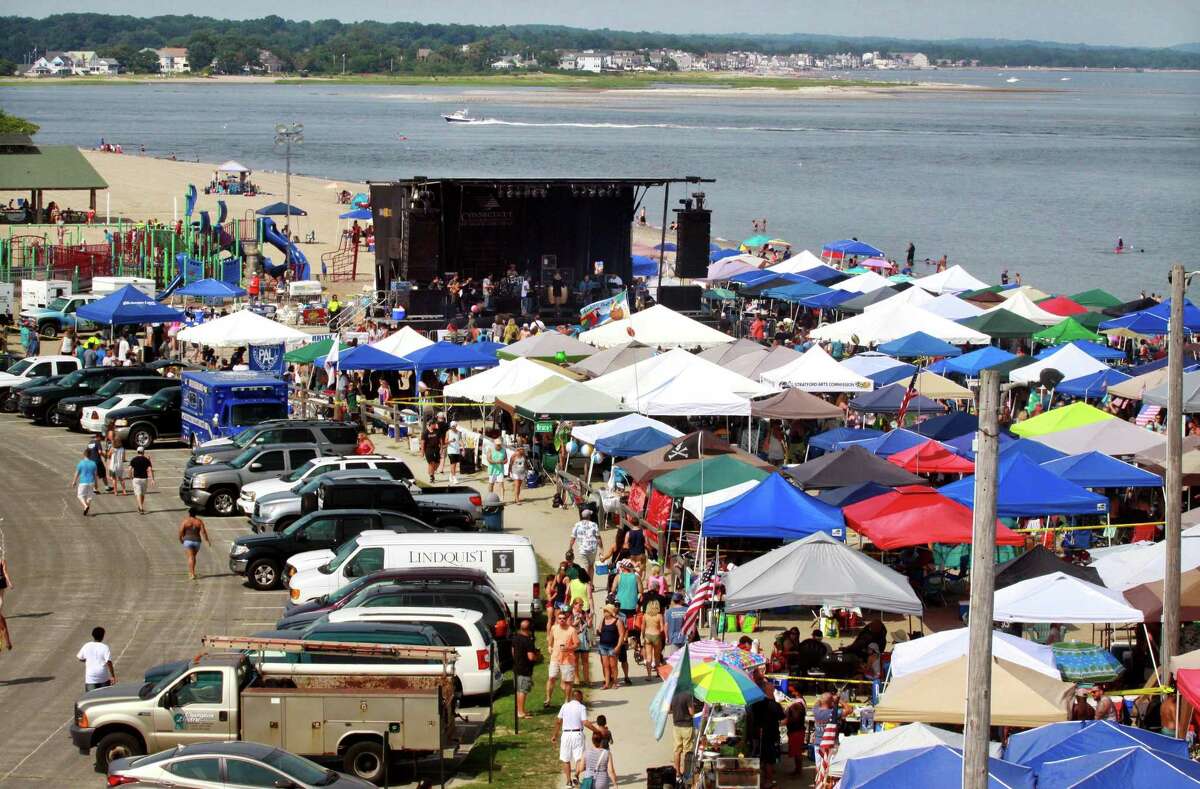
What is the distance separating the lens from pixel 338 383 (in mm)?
33594

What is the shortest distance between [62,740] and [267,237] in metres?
40.8

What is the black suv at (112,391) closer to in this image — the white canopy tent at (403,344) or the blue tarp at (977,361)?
the white canopy tent at (403,344)

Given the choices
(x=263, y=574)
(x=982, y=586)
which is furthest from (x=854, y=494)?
(x=982, y=586)

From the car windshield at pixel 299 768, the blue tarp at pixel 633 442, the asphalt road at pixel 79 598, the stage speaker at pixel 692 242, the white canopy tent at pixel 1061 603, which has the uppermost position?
the stage speaker at pixel 692 242

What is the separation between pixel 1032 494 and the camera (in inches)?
834

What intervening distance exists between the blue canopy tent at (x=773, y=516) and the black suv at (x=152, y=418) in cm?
1460

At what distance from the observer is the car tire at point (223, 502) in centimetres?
2598

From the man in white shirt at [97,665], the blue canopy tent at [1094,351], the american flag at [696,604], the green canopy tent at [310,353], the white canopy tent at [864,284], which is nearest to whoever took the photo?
the man in white shirt at [97,665]

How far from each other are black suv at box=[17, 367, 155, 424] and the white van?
1517cm

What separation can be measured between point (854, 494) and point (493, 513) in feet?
18.8

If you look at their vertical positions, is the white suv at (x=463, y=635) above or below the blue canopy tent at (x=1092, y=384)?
below

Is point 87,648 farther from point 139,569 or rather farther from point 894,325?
point 894,325

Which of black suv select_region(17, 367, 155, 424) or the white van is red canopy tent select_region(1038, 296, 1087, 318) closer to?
black suv select_region(17, 367, 155, 424)

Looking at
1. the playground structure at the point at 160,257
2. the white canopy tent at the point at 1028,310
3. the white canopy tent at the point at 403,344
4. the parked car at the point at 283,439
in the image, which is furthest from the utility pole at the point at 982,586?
the playground structure at the point at 160,257
